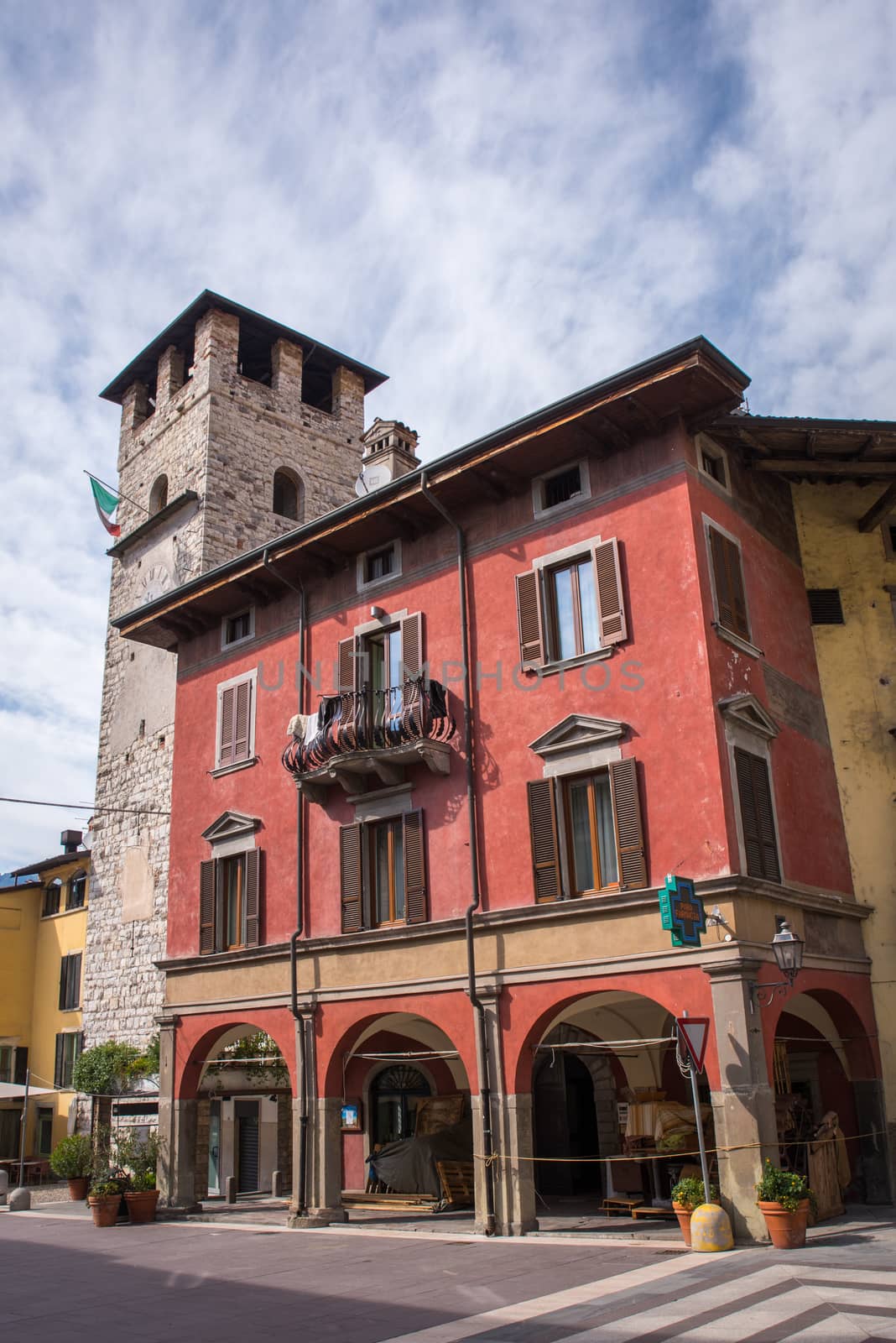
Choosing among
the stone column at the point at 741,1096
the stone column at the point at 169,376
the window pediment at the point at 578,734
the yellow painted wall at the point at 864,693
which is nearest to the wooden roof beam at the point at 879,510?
the yellow painted wall at the point at 864,693

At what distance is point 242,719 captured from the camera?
72.1 feet

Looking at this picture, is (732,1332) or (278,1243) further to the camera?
(278,1243)

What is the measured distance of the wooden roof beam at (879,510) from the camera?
18.6 m

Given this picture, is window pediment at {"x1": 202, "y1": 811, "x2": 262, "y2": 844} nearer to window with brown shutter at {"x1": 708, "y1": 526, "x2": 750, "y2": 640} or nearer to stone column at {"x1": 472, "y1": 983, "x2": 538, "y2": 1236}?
stone column at {"x1": 472, "y1": 983, "x2": 538, "y2": 1236}

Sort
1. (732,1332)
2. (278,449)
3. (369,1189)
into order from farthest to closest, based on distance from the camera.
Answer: (278,449), (369,1189), (732,1332)

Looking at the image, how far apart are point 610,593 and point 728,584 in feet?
5.71

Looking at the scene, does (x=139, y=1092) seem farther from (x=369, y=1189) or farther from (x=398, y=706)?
(x=398, y=706)

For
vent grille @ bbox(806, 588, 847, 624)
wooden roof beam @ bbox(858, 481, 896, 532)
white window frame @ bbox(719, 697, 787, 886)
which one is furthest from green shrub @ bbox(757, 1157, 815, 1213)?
wooden roof beam @ bbox(858, 481, 896, 532)

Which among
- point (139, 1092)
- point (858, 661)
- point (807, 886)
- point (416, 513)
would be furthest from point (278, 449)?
point (807, 886)

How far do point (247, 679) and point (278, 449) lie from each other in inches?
533

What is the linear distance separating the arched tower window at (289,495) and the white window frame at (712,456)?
1839cm

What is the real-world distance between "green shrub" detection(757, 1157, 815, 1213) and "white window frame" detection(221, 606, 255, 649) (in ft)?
45.0

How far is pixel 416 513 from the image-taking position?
760 inches

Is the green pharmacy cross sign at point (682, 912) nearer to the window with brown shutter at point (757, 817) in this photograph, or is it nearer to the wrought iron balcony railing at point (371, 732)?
the window with brown shutter at point (757, 817)
